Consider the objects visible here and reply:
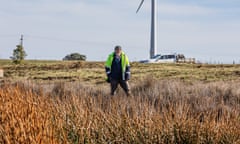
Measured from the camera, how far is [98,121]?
9.57m

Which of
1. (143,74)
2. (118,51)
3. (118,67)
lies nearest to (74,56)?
(143,74)

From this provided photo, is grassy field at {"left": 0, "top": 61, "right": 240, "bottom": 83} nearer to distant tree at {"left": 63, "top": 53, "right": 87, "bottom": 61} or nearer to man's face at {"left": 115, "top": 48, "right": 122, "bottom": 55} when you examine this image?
man's face at {"left": 115, "top": 48, "right": 122, "bottom": 55}

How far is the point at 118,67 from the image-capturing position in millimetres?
18625

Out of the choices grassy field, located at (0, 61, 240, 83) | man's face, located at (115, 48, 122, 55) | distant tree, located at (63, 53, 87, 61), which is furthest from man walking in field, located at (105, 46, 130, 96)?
distant tree, located at (63, 53, 87, 61)

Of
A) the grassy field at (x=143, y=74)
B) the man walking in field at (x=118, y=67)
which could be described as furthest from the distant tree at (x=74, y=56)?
the man walking in field at (x=118, y=67)

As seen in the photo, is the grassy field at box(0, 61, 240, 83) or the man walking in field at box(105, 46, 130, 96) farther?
the grassy field at box(0, 61, 240, 83)

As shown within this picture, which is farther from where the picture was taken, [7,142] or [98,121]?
[98,121]

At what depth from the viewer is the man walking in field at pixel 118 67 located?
60.6 feet

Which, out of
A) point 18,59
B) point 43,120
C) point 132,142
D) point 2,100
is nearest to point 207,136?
point 132,142

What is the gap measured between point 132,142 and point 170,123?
2.38 ft

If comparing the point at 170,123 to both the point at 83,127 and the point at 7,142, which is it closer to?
the point at 83,127

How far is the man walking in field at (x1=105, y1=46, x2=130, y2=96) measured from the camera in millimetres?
18469

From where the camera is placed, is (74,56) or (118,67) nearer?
(118,67)

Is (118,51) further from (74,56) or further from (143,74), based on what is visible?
(74,56)
